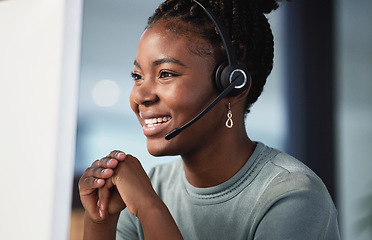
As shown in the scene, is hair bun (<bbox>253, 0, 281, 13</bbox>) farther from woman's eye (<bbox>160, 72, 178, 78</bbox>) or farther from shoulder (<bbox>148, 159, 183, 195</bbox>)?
shoulder (<bbox>148, 159, 183, 195</bbox>)

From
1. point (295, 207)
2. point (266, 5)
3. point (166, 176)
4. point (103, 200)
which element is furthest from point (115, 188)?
point (266, 5)

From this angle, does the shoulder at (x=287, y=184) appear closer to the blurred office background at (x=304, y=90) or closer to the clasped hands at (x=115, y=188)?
the clasped hands at (x=115, y=188)

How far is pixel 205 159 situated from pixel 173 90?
7.7 inches

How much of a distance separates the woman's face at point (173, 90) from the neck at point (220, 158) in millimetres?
48

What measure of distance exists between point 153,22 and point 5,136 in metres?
0.40

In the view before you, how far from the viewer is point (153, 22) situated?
946 millimetres

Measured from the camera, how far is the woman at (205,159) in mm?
789

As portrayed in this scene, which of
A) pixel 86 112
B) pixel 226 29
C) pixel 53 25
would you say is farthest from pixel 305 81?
pixel 53 25

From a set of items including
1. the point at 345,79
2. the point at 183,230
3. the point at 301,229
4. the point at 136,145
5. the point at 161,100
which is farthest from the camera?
the point at 345,79

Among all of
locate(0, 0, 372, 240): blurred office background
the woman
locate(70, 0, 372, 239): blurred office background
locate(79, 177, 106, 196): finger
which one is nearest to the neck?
the woman

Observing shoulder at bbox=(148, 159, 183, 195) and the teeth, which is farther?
shoulder at bbox=(148, 159, 183, 195)

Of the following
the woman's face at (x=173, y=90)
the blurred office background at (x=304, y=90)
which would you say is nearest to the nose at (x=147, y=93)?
the woman's face at (x=173, y=90)

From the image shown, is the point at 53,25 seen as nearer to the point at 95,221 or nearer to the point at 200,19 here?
the point at 200,19

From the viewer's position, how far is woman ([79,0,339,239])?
0.79 metres
